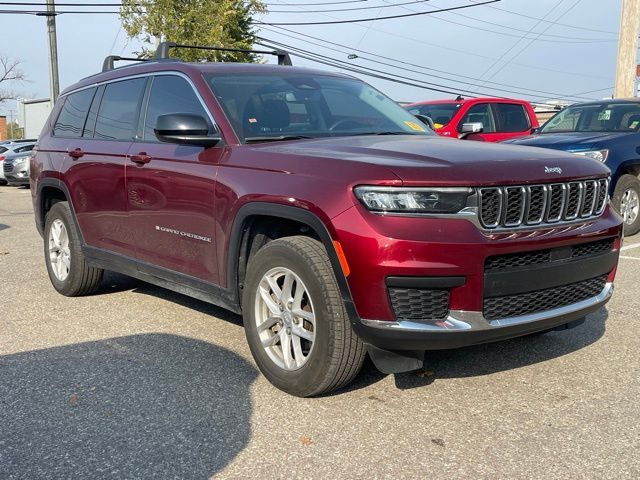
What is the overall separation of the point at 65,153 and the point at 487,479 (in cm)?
445

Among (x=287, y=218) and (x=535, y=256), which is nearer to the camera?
(x=535, y=256)

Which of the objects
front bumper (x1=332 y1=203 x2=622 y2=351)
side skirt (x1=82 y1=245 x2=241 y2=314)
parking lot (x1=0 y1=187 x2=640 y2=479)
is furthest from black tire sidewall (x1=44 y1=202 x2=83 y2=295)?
front bumper (x1=332 y1=203 x2=622 y2=351)

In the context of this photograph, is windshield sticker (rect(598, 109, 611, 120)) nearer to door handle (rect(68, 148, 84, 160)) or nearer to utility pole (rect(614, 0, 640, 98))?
utility pole (rect(614, 0, 640, 98))

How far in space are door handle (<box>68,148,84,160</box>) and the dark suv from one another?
0.34m

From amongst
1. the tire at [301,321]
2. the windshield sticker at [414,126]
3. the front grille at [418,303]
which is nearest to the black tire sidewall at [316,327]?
the tire at [301,321]

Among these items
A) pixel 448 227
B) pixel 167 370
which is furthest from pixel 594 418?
pixel 167 370

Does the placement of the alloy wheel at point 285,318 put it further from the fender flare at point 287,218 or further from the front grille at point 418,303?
the front grille at point 418,303

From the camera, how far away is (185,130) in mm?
4023

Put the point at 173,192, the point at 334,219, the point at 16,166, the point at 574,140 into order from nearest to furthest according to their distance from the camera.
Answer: the point at 334,219 < the point at 173,192 < the point at 574,140 < the point at 16,166

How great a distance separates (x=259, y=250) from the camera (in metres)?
3.85

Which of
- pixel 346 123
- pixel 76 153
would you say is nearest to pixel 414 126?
pixel 346 123

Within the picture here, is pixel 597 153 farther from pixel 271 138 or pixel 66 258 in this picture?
pixel 66 258

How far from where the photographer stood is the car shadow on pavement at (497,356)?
401cm

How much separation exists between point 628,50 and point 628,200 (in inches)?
328
